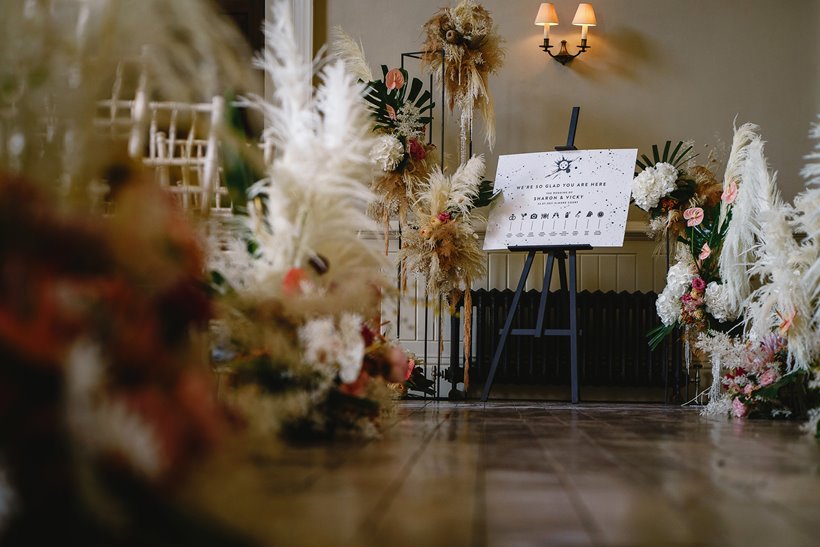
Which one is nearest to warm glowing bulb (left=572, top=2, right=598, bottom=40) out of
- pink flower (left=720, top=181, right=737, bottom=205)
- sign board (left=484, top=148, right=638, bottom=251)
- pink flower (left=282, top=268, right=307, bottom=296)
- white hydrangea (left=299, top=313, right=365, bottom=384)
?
sign board (left=484, top=148, right=638, bottom=251)

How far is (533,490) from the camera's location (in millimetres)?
1669

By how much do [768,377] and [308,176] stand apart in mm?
2378

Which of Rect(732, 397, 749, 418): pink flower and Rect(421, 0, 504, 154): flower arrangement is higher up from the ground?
Rect(421, 0, 504, 154): flower arrangement

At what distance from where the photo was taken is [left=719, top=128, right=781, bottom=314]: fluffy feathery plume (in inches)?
Answer: 141

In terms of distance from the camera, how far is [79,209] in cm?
117

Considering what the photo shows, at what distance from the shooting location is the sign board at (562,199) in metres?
4.87

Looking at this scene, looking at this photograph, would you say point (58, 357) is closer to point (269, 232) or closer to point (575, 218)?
point (269, 232)

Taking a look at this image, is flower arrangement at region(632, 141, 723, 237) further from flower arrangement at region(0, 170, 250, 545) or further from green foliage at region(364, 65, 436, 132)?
flower arrangement at region(0, 170, 250, 545)

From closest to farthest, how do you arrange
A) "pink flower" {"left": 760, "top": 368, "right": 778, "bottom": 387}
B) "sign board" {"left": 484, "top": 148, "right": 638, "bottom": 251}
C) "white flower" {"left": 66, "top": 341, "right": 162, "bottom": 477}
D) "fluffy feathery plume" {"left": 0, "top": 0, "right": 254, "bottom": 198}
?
"white flower" {"left": 66, "top": 341, "right": 162, "bottom": 477}, "fluffy feathery plume" {"left": 0, "top": 0, "right": 254, "bottom": 198}, "pink flower" {"left": 760, "top": 368, "right": 778, "bottom": 387}, "sign board" {"left": 484, "top": 148, "right": 638, "bottom": 251}

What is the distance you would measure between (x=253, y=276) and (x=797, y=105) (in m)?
4.57

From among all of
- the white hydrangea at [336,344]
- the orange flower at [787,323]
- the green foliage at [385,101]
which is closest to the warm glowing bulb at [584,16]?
the green foliage at [385,101]

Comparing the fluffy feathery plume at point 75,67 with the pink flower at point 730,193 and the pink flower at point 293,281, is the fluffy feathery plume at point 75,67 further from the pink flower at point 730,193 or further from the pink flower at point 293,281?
the pink flower at point 730,193

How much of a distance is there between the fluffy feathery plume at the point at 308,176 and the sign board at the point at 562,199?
2697 mm

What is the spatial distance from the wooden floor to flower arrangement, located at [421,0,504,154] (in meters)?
2.69
